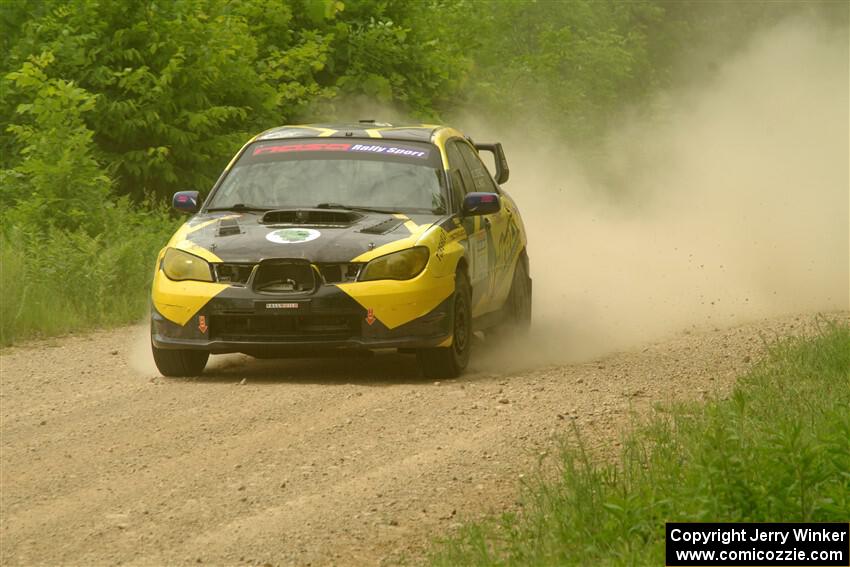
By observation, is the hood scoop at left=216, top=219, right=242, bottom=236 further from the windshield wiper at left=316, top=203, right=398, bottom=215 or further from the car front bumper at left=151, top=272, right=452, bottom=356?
the windshield wiper at left=316, top=203, right=398, bottom=215

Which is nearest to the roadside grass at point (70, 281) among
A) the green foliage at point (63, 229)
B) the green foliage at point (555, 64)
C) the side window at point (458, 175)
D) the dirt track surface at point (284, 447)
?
the green foliage at point (63, 229)

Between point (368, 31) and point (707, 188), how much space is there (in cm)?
792

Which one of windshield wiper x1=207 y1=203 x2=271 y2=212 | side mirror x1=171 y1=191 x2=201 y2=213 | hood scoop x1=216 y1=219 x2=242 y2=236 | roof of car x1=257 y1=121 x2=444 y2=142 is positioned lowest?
hood scoop x1=216 y1=219 x2=242 y2=236

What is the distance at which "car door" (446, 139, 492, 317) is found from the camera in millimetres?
12117

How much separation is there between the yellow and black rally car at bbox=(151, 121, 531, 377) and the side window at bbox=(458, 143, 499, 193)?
72 centimetres

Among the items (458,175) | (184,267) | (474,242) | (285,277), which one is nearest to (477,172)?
(458,175)

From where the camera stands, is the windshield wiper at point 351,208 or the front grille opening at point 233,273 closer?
the front grille opening at point 233,273

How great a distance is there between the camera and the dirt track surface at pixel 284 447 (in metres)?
7.34

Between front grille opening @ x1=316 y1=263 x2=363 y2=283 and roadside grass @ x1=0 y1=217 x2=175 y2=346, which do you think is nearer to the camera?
front grille opening @ x1=316 y1=263 x2=363 y2=283

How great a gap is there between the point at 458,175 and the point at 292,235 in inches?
72.1

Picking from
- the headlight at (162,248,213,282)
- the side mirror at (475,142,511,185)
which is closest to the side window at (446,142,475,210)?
the side mirror at (475,142,511,185)

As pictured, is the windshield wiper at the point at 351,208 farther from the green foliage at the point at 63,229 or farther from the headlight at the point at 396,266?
the green foliage at the point at 63,229

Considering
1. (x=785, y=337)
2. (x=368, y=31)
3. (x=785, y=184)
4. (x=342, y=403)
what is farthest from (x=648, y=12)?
(x=342, y=403)

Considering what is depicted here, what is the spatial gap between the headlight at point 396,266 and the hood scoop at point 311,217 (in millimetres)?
607
